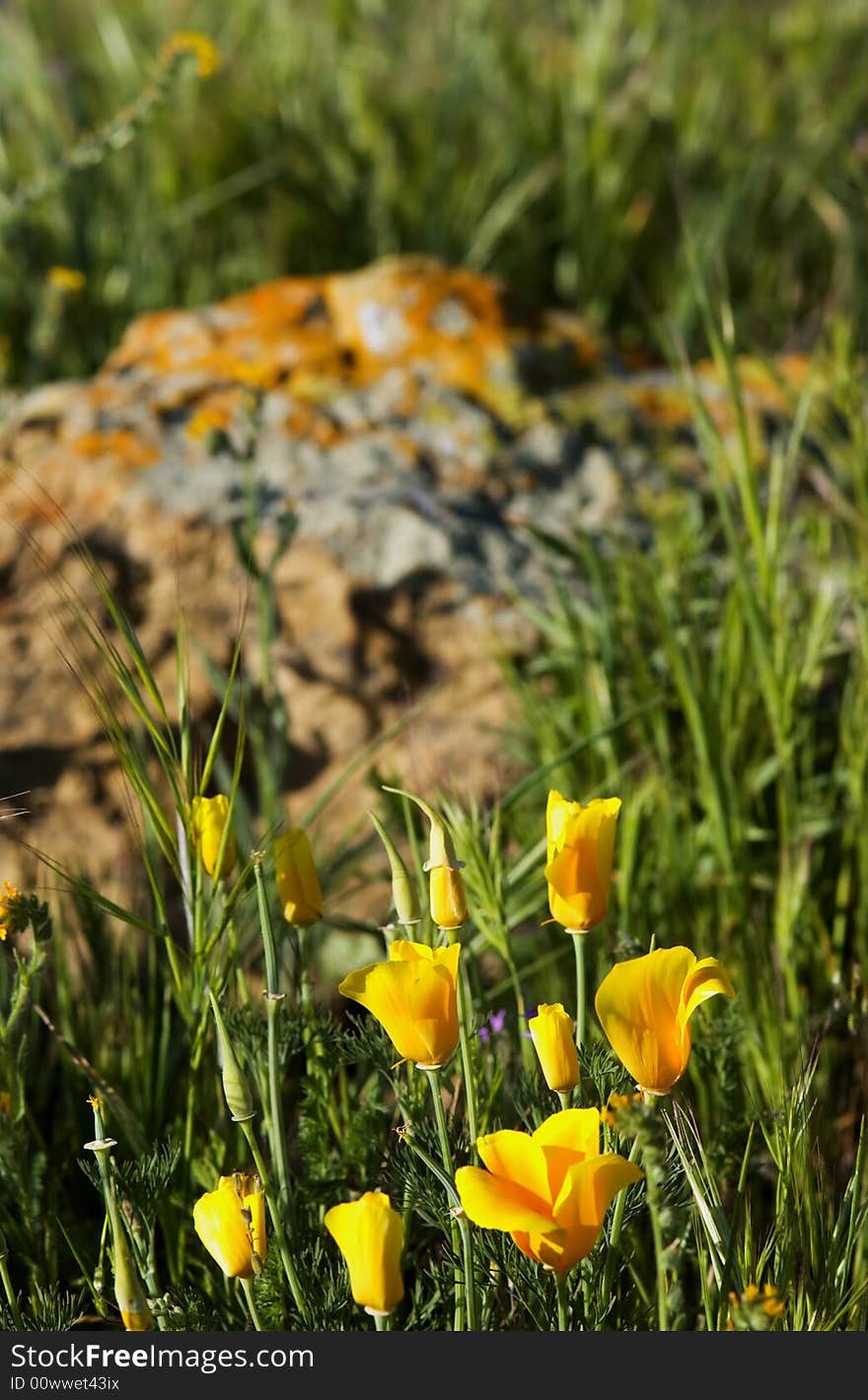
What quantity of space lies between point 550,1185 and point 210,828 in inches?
14.1

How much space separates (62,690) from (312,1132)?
34.7 inches

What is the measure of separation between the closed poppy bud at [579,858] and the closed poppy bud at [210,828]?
0.81 feet

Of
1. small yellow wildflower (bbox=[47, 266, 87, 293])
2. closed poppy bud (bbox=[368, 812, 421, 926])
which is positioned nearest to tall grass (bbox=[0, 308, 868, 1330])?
closed poppy bud (bbox=[368, 812, 421, 926])

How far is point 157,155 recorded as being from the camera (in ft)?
8.86

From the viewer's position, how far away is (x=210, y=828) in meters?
0.92

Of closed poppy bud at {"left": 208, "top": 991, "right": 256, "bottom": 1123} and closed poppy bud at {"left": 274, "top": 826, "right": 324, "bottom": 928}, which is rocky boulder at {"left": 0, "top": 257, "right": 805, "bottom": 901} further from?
closed poppy bud at {"left": 208, "top": 991, "right": 256, "bottom": 1123}

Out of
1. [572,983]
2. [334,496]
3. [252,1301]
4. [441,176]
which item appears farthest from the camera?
[441,176]

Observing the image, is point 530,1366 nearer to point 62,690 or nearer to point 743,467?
point 743,467

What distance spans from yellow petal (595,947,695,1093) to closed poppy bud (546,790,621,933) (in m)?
0.08

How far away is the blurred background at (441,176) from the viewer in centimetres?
262

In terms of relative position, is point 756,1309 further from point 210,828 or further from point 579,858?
point 210,828

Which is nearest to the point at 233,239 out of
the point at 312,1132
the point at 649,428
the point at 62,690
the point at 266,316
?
the point at 266,316

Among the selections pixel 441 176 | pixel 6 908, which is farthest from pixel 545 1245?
pixel 441 176

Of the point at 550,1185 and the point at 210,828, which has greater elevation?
the point at 210,828
